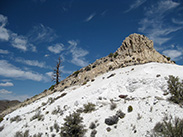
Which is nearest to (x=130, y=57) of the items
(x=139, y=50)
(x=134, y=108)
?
(x=139, y=50)

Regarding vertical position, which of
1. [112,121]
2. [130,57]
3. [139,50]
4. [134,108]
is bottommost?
[112,121]

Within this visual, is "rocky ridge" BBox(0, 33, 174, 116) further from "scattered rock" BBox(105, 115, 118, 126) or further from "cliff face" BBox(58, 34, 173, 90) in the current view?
"scattered rock" BBox(105, 115, 118, 126)

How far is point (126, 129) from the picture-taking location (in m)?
9.48

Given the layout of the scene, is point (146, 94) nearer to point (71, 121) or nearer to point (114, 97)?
point (114, 97)

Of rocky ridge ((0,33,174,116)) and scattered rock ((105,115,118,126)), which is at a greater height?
rocky ridge ((0,33,174,116))

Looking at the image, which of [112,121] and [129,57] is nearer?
[112,121]

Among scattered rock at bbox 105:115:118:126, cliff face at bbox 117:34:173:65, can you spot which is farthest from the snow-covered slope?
cliff face at bbox 117:34:173:65

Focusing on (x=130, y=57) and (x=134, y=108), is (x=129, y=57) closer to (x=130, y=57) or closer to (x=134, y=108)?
(x=130, y=57)

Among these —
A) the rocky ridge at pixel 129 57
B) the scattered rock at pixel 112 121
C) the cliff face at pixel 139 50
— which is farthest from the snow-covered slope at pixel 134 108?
the cliff face at pixel 139 50

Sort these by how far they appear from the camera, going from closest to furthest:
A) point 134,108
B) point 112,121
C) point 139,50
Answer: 1. point 112,121
2. point 134,108
3. point 139,50

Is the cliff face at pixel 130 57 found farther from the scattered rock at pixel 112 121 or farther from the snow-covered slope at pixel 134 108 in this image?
the scattered rock at pixel 112 121

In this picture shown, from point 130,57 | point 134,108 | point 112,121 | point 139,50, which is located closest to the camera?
point 112,121

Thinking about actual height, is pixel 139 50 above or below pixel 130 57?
above

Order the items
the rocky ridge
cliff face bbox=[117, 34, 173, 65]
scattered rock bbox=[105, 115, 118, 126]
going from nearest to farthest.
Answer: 1. scattered rock bbox=[105, 115, 118, 126]
2. the rocky ridge
3. cliff face bbox=[117, 34, 173, 65]
